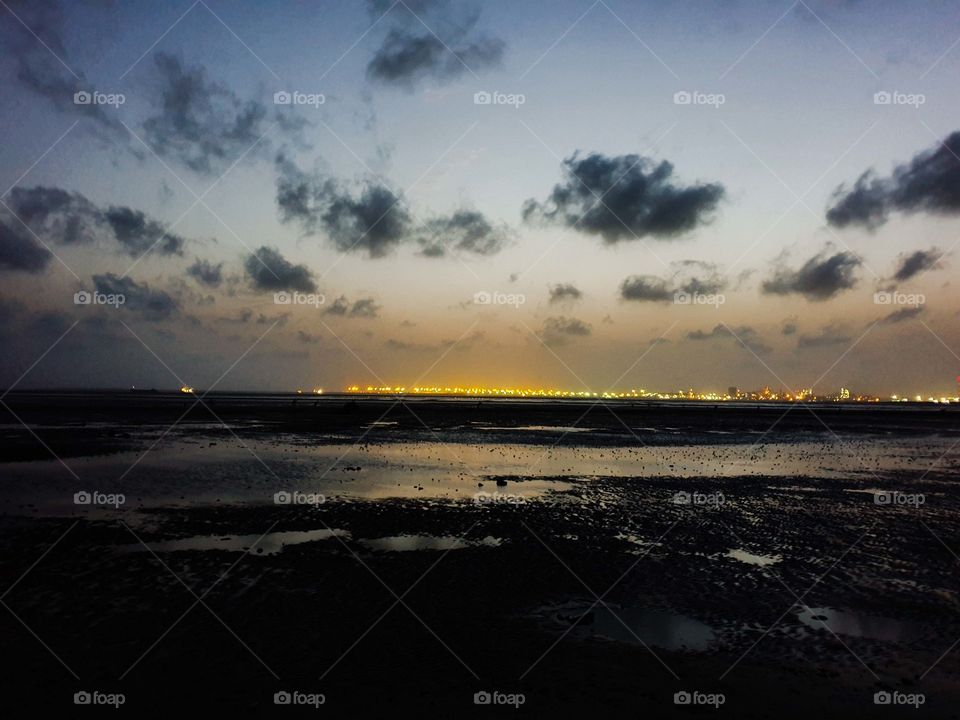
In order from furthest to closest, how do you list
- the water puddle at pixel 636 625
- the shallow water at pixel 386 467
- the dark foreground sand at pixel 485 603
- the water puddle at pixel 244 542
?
1. the shallow water at pixel 386 467
2. the water puddle at pixel 244 542
3. the water puddle at pixel 636 625
4. the dark foreground sand at pixel 485 603

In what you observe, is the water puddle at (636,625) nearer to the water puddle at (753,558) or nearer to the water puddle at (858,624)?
the water puddle at (858,624)

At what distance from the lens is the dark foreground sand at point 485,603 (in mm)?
7879

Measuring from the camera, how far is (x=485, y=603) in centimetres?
1088

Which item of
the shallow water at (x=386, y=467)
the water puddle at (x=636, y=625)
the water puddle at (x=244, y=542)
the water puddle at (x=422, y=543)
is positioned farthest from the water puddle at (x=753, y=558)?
the water puddle at (x=244, y=542)

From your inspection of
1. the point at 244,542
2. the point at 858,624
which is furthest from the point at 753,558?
the point at 244,542

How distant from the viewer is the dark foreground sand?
Answer: 25.8ft

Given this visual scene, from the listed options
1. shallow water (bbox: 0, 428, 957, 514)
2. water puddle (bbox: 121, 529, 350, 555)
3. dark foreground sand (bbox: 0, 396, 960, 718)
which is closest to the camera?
dark foreground sand (bbox: 0, 396, 960, 718)

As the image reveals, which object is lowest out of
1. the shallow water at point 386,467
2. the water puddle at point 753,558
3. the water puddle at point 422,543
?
the water puddle at point 753,558

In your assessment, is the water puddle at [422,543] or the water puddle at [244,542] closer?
the water puddle at [244,542]

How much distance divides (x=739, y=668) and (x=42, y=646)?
32.2 ft

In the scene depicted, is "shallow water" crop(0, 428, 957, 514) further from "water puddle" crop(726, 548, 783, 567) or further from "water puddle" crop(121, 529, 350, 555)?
"water puddle" crop(726, 548, 783, 567)

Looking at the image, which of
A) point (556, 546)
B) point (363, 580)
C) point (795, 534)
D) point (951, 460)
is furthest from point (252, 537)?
point (951, 460)

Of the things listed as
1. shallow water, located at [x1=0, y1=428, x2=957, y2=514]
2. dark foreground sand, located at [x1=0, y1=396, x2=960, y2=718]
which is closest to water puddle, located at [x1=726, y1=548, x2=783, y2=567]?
dark foreground sand, located at [x1=0, y1=396, x2=960, y2=718]

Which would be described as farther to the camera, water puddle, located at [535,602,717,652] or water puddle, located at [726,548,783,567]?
water puddle, located at [726,548,783,567]
